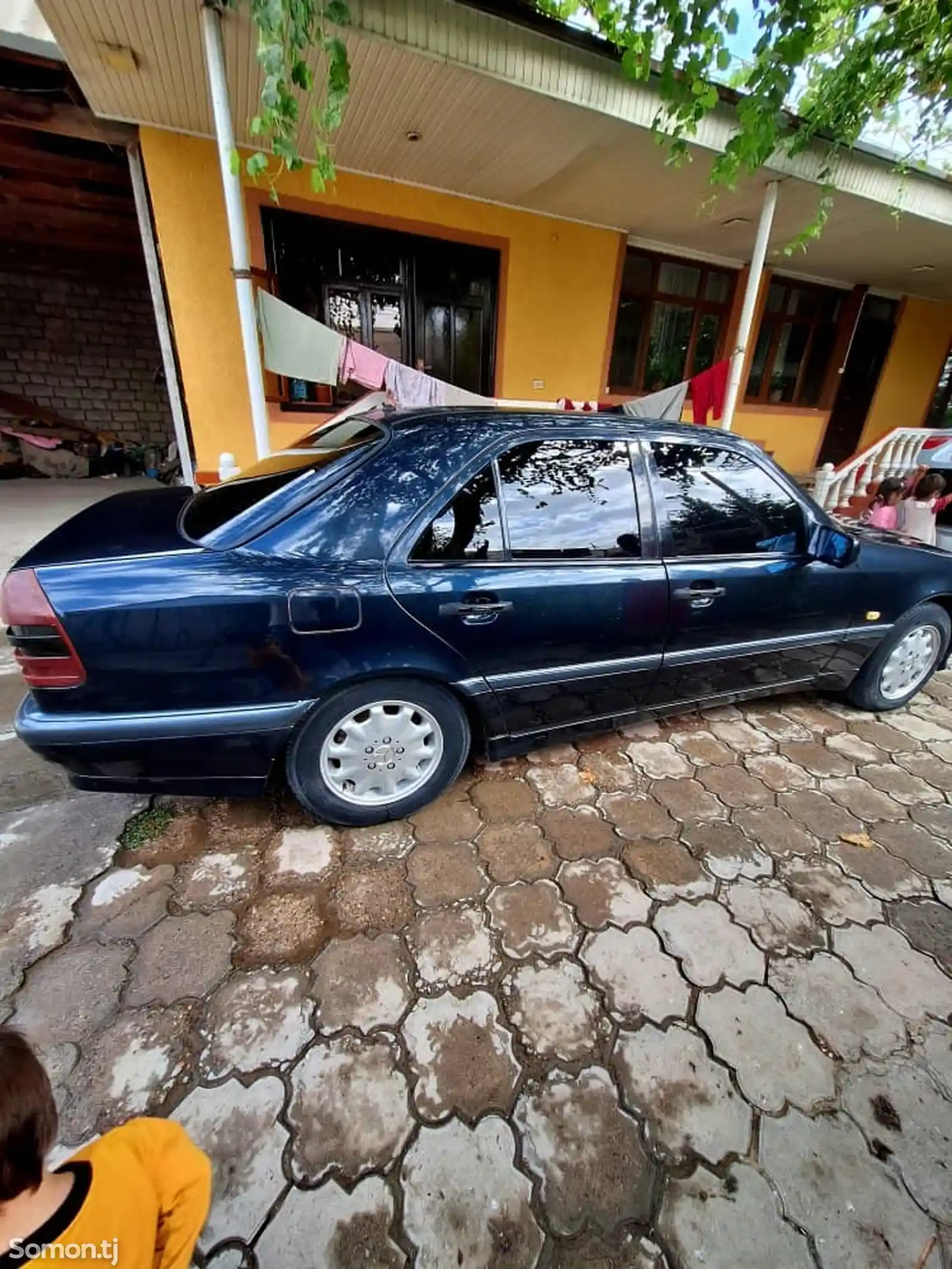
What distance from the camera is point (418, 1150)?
3.72 feet

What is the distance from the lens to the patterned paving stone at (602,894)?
1685 mm

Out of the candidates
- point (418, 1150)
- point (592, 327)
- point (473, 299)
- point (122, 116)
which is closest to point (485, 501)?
point (418, 1150)

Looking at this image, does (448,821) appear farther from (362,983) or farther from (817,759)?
(817,759)

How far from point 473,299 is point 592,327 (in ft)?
5.07

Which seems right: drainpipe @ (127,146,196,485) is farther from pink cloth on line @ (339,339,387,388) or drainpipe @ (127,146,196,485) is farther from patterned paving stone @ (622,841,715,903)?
patterned paving stone @ (622,841,715,903)

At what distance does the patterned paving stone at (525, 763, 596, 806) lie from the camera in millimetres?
2201

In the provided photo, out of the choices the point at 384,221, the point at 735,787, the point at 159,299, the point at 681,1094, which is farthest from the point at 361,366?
the point at 681,1094

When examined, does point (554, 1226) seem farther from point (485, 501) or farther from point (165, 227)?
point (165, 227)

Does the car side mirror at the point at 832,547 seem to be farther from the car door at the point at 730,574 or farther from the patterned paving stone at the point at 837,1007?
the patterned paving stone at the point at 837,1007

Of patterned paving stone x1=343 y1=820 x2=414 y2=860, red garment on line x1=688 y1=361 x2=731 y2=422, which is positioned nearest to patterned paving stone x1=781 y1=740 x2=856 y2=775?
patterned paving stone x1=343 y1=820 x2=414 y2=860

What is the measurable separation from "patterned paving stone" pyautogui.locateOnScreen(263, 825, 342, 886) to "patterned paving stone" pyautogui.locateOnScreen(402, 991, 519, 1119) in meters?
0.59

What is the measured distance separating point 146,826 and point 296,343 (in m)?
3.60

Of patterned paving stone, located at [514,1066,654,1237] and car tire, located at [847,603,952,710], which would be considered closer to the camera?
patterned paving stone, located at [514,1066,654,1237]

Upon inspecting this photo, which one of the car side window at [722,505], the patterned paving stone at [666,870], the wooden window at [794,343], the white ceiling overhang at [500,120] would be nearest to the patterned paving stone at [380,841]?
the patterned paving stone at [666,870]
